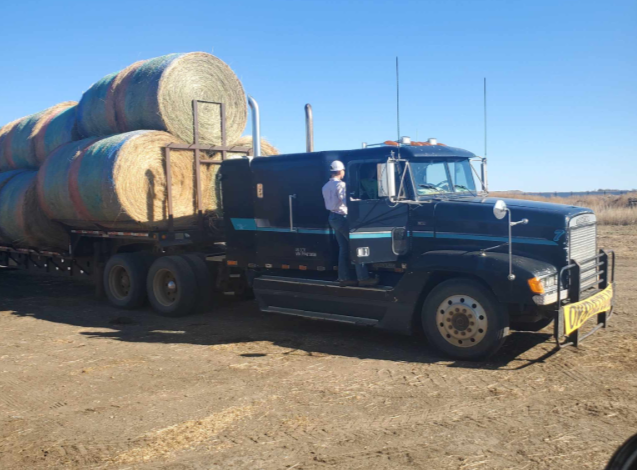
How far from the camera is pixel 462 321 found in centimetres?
676

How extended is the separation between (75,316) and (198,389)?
16.3ft

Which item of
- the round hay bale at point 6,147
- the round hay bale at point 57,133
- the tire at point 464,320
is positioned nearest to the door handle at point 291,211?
the tire at point 464,320

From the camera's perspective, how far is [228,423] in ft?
16.5

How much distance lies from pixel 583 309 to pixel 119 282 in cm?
772

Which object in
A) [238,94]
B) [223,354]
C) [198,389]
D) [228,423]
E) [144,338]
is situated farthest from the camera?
[238,94]

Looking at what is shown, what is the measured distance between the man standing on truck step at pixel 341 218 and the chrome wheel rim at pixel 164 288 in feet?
11.3

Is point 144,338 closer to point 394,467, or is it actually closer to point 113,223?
point 113,223

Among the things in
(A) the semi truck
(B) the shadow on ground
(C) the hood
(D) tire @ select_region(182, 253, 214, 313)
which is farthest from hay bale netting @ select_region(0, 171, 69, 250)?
(C) the hood

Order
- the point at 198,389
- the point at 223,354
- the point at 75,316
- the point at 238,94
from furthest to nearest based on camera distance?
the point at 238,94
the point at 75,316
the point at 223,354
the point at 198,389

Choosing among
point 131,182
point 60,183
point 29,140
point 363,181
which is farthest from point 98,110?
point 363,181

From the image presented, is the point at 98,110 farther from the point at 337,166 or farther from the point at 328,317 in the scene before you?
the point at 328,317

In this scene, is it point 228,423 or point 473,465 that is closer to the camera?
point 473,465

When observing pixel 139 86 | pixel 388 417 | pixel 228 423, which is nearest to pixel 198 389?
pixel 228 423

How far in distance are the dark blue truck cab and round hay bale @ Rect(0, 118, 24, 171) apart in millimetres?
6575
